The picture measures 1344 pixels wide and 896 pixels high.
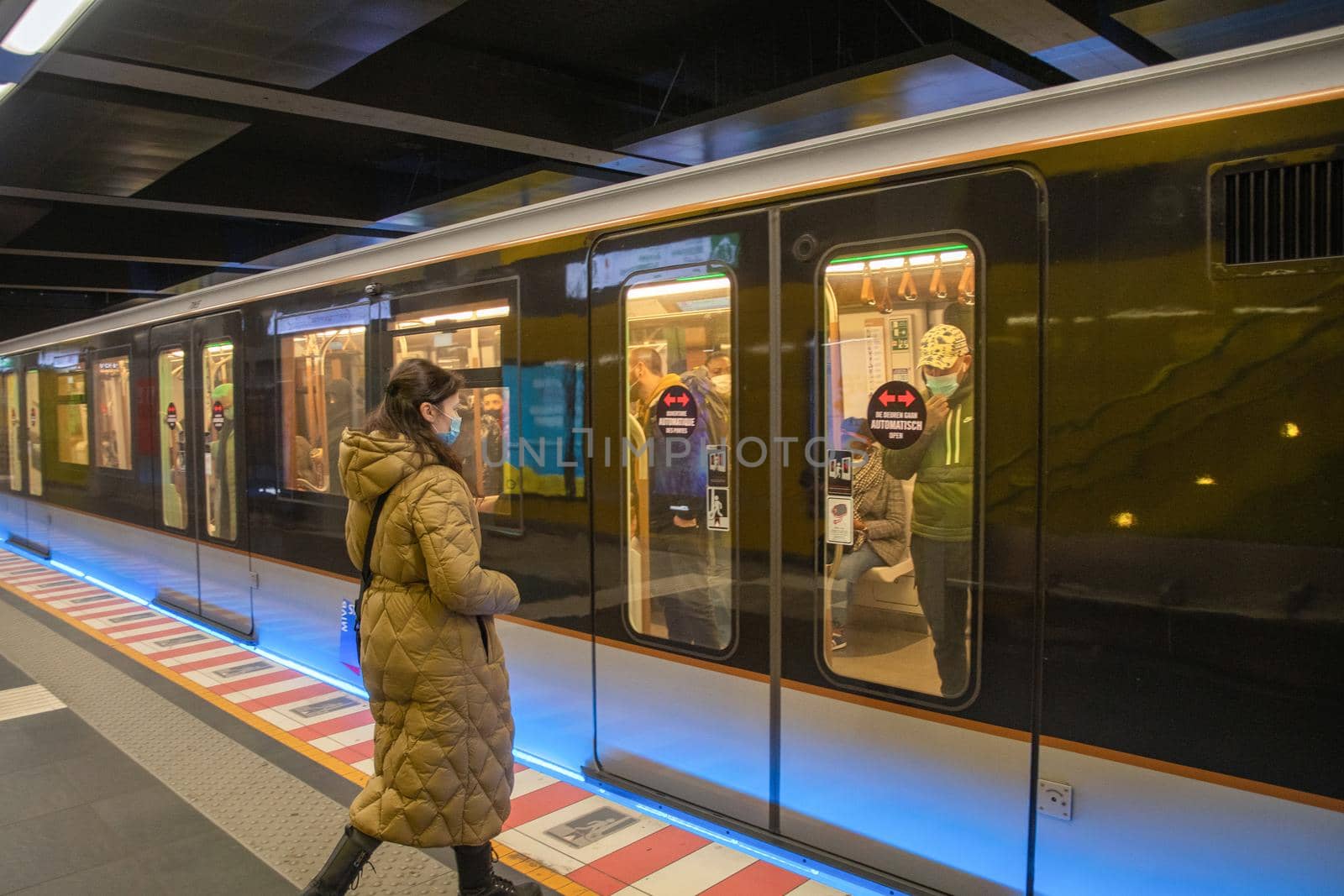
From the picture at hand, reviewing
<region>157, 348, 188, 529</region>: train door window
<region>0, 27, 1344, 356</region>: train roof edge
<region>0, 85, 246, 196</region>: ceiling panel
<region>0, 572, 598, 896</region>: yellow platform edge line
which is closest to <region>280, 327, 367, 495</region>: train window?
<region>0, 27, 1344, 356</region>: train roof edge

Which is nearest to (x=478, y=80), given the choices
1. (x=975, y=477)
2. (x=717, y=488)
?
(x=717, y=488)

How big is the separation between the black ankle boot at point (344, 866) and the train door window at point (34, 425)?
1064 centimetres

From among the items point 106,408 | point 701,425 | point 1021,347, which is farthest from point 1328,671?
point 106,408

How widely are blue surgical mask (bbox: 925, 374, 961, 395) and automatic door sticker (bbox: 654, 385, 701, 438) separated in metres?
0.97

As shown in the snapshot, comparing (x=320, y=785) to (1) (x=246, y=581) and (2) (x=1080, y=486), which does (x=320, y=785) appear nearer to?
(1) (x=246, y=581)

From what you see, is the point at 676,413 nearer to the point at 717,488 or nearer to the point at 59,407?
the point at 717,488

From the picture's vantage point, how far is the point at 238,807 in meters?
4.07

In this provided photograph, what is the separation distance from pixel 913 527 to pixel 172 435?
7060mm

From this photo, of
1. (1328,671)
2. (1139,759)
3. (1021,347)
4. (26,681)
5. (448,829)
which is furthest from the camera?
(26,681)

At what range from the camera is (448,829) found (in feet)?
9.41

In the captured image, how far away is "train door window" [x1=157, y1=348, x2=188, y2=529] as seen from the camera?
306 inches

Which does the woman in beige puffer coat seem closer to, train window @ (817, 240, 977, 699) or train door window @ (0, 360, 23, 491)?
train window @ (817, 240, 977, 699)

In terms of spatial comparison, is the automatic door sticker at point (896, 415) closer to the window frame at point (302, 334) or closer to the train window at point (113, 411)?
the window frame at point (302, 334)

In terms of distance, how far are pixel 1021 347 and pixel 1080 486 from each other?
41cm
